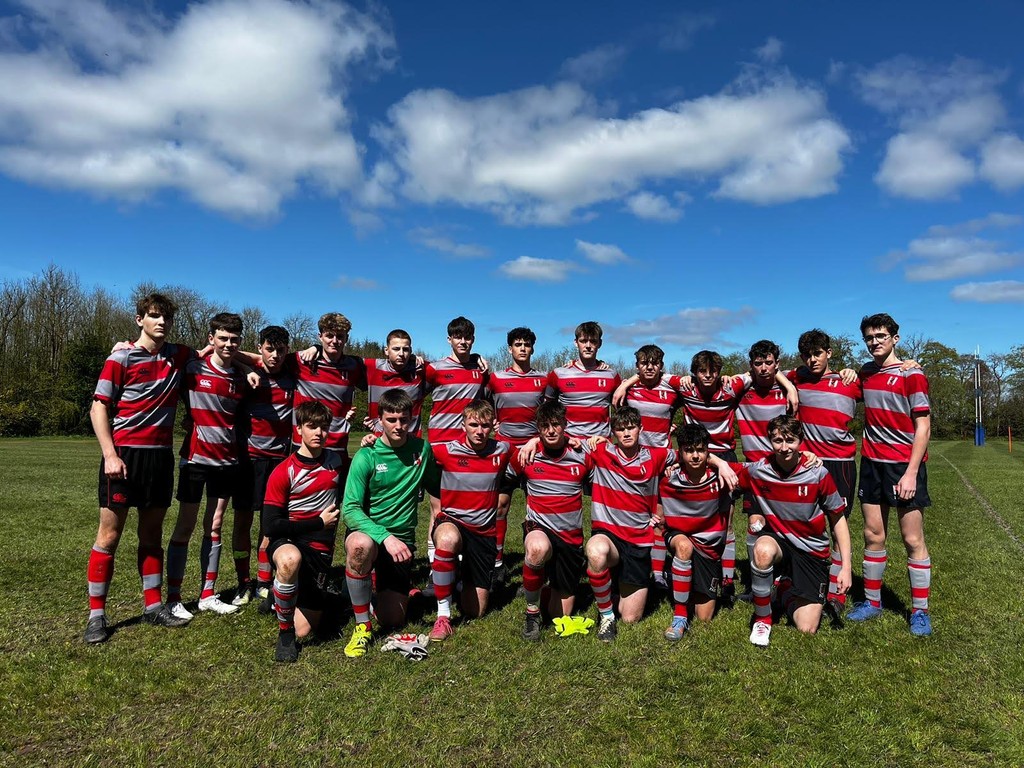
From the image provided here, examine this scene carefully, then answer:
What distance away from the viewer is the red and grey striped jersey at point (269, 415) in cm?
470

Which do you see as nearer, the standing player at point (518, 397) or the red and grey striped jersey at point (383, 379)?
the red and grey striped jersey at point (383, 379)

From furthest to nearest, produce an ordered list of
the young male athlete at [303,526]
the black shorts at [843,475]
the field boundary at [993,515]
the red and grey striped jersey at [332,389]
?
the field boundary at [993,515]
the red and grey striped jersey at [332,389]
the black shorts at [843,475]
the young male athlete at [303,526]

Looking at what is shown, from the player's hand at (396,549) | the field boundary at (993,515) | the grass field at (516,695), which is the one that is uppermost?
the player's hand at (396,549)

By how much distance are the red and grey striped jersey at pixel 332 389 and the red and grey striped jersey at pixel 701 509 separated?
2493mm

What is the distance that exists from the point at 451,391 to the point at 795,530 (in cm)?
286

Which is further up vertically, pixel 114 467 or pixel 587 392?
pixel 587 392

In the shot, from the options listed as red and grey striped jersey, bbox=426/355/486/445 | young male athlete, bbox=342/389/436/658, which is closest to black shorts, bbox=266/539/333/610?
young male athlete, bbox=342/389/436/658

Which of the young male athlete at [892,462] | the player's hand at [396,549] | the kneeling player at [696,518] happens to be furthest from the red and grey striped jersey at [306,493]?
the young male athlete at [892,462]

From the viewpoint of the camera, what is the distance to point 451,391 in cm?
532

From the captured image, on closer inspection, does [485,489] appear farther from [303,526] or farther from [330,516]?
[303,526]

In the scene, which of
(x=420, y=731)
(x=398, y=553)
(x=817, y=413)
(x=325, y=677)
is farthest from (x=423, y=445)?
(x=817, y=413)

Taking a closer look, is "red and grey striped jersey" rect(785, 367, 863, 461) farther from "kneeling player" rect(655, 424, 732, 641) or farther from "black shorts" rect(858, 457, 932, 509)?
"kneeling player" rect(655, 424, 732, 641)

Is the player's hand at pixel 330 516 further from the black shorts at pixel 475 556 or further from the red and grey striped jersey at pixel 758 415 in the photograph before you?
the red and grey striped jersey at pixel 758 415

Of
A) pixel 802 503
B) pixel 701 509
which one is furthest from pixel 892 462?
pixel 701 509
